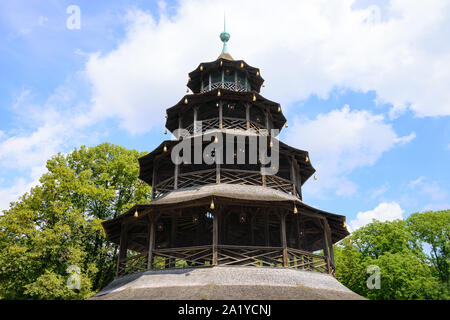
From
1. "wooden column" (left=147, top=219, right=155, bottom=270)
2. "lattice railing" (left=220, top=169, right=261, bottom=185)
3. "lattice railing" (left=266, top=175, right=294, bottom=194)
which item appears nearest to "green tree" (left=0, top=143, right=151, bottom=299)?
"wooden column" (left=147, top=219, right=155, bottom=270)

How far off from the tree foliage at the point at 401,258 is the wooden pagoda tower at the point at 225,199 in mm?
12520

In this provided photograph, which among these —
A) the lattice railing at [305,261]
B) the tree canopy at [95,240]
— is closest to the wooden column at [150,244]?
the lattice railing at [305,261]

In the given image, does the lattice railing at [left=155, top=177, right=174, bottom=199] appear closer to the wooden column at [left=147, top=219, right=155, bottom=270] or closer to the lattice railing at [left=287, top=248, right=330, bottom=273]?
the wooden column at [left=147, top=219, right=155, bottom=270]

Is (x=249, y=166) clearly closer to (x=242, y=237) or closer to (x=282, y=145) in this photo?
(x=282, y=145)

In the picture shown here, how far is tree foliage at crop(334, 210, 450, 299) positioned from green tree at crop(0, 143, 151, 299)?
21656 mm

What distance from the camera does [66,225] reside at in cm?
2752

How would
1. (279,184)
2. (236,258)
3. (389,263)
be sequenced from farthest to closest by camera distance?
(389,263)
(279,184)
(236,258)

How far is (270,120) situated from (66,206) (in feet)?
54.7

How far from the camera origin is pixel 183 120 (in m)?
26.1

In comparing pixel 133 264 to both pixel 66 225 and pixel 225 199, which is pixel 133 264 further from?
pixel 66 225

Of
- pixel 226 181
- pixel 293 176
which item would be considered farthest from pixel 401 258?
pixel 226 181

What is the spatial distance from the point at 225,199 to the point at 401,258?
80.2 ft

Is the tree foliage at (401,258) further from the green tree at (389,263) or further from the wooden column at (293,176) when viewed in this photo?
the wooden column at (293,176)
